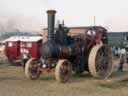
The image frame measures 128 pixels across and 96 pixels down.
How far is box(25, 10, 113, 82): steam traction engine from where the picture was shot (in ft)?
48.9

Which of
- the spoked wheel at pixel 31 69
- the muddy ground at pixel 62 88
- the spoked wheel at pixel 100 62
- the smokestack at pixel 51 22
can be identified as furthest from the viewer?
the spoked wheel at pixel 100 62

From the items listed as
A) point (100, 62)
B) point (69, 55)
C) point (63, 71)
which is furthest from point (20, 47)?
point (63, 71)

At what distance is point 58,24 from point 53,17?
793 millimetres

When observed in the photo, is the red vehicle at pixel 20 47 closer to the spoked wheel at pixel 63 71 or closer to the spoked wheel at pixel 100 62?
the spoked wheel at pixel 100 62

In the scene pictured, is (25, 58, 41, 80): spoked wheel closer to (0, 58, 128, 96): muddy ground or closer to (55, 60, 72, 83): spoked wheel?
(0, 58, 128, 96): muddy ground

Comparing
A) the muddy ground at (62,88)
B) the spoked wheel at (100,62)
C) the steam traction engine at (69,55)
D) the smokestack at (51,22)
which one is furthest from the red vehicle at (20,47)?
the muddy ground at (62,88)

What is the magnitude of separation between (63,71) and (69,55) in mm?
1252

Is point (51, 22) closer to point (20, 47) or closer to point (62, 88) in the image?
point (62, 88)

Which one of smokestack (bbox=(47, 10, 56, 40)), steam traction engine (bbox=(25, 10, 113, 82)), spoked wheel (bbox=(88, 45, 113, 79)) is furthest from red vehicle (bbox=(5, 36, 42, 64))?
smokestack (bbox=(47, 10, 56, 40))

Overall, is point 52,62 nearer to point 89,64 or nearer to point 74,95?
point 89,64

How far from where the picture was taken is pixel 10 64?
25250 millimetres

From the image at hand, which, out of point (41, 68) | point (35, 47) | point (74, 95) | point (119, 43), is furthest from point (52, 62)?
point (119, 43)

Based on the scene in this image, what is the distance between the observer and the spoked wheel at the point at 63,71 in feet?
46.8

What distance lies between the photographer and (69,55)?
1559 centimetres
